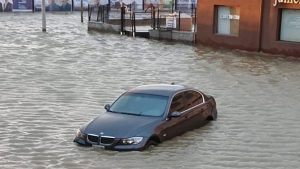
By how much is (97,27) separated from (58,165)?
36.1 metres

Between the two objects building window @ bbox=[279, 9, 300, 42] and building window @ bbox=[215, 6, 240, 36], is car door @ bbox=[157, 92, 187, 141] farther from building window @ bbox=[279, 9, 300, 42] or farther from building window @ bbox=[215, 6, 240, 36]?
building window @ bbox=[215, 6, 240, 36]

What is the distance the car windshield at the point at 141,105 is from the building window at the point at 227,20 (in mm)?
23439

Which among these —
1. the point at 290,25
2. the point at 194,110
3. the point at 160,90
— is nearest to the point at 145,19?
the point at 290,25

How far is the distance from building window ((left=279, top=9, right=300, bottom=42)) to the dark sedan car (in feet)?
63.6

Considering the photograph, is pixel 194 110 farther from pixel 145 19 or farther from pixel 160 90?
pixel 145 19

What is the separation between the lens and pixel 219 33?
38.8 m

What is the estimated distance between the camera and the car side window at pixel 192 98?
15.6 metres

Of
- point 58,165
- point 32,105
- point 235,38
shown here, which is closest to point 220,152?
point 58,165

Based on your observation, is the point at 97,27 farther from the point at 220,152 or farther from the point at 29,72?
the point at 220,152

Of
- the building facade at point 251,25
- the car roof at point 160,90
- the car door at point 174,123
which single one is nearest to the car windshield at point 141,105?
the car roof at point 160,90

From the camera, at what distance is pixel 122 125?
13.7 meters

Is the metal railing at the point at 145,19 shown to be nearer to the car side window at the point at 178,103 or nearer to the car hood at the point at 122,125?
the car side window at the point at 178,103

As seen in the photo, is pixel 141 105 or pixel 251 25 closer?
pixel 141 105

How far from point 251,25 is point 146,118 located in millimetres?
23639
